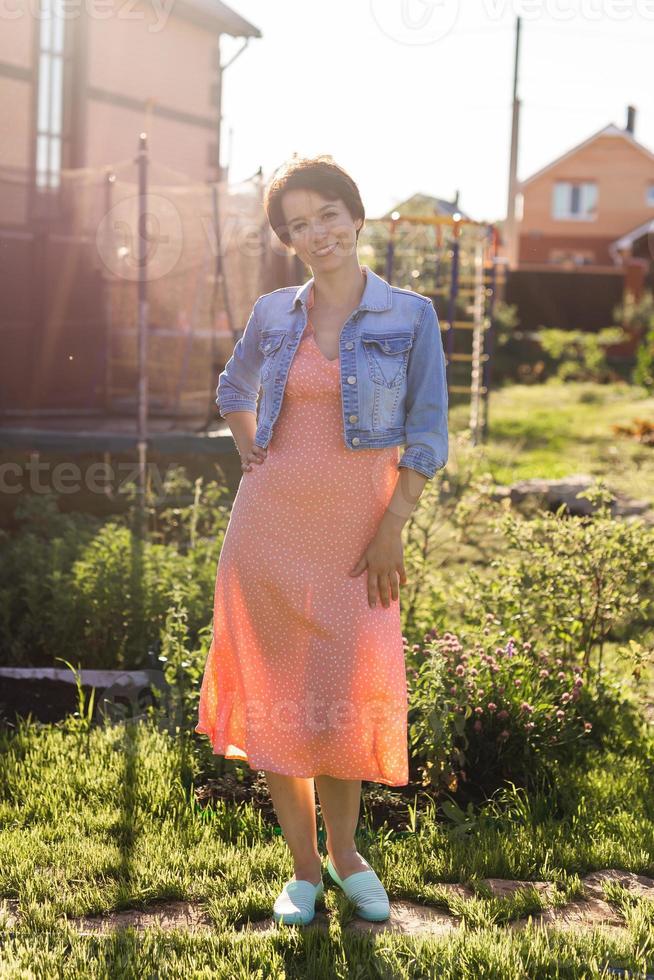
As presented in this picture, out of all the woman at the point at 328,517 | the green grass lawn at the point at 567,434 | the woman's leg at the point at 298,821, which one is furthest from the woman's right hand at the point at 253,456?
the green grass lawn at the point at 567,434

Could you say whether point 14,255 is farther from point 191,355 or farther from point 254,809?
point 254,809

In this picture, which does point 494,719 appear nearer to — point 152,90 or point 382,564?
point 382,564

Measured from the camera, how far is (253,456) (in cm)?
283

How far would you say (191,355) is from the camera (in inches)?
394

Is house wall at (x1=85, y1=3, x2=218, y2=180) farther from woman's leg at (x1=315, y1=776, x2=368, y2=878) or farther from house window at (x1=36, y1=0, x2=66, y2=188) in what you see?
woman's leg at (x1=315, y1=776, x2=368, y2=878)

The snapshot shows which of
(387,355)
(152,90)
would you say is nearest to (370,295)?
(387,355)

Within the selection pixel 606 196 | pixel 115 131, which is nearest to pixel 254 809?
pixel 115 131

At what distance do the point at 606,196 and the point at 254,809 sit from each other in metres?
41.2

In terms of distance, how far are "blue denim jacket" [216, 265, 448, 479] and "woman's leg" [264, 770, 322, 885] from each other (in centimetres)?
86

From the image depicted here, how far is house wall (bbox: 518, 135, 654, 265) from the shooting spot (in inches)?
1623

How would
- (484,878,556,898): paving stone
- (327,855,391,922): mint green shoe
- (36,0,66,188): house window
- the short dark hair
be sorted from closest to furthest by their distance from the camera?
1. the short dark hair
2. (327,855,391,922): mint green shoe
3. (484,878,556,898): paving stone
4. (36,0,66,188): house window

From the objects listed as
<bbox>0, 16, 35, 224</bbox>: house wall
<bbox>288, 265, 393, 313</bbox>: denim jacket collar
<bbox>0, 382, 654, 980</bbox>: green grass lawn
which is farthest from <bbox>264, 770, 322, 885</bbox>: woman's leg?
<bbox>0, 16, 35, 224</bbox>: house wall

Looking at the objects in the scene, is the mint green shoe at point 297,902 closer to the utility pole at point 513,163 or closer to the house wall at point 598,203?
the utility pole at point 513,163

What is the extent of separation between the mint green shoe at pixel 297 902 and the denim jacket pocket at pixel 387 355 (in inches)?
49.7
